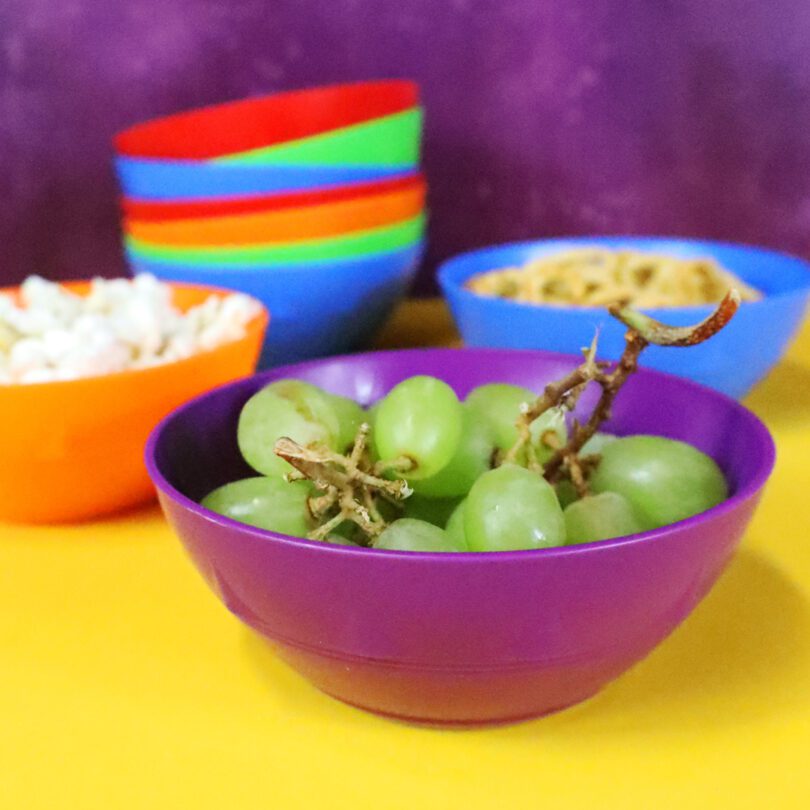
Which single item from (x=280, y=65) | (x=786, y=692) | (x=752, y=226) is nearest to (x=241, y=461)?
(x=786, y=692)

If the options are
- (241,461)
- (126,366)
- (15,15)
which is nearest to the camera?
(241,461)

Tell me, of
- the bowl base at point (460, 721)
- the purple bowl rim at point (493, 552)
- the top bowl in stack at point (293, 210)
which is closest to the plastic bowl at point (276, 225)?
the top bowl in stack at point (293, 210)

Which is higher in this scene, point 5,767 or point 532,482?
point 532,482

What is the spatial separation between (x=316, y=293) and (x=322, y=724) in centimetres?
48

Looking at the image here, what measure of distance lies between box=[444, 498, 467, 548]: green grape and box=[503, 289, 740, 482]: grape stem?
0.03m

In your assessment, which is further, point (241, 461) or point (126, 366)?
point (126, 366)

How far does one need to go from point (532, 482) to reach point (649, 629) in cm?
8

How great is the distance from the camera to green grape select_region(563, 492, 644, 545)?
0.40 metres

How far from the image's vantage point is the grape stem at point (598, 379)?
1.24ft

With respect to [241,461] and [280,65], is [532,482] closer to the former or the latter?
[241,461]

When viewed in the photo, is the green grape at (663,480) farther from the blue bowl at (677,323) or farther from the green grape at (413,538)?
the blue bowl at (677,323)

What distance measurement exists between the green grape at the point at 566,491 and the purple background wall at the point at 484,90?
2.37 ft

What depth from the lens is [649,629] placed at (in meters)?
0.37

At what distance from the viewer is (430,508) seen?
460mm
